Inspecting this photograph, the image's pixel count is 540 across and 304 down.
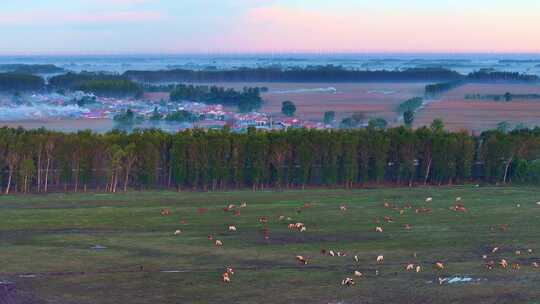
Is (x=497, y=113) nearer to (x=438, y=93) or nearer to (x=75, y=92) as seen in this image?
(x=438, y=93)

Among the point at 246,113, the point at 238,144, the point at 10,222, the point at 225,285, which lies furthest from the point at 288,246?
the point at 246,113

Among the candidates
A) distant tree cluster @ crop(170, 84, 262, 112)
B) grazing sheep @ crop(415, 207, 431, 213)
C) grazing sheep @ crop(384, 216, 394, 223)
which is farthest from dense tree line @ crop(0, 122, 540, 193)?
distant tree cluster @ crop(170, 84, 262, 112)

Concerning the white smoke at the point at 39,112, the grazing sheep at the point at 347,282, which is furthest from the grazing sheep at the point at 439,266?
the white smoke at the point at 39,112

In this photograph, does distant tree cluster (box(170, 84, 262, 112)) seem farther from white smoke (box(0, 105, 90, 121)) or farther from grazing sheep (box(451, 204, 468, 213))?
grazing sheep (box(451, 204, 468, 213))

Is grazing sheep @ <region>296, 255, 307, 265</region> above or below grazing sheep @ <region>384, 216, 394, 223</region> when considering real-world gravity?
above

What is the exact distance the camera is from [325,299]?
607 inches

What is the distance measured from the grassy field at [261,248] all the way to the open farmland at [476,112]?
3118 centimetres

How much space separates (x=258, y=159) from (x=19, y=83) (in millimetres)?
66456

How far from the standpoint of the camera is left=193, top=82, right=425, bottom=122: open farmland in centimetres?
7381

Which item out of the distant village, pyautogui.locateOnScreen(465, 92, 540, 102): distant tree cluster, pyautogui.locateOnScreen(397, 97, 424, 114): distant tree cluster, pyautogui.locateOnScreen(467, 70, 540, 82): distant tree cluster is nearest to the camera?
the distant village

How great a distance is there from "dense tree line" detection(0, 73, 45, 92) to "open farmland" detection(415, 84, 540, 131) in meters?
41.5

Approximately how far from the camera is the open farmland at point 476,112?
61.3 m

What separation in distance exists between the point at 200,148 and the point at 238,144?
1.41 m

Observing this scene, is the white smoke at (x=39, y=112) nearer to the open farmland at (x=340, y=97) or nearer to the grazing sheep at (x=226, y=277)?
the open farmland at (x=340, y=97)
